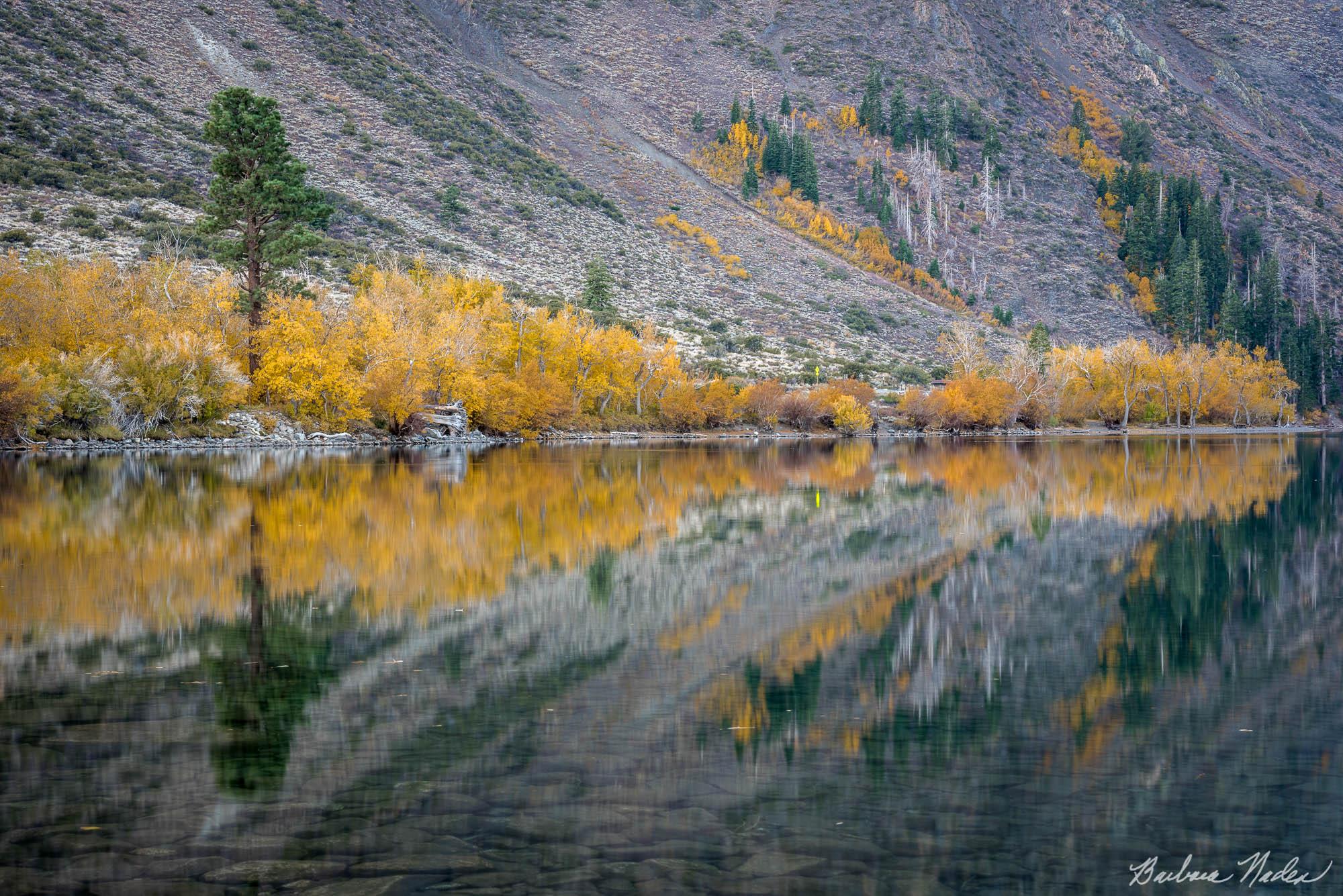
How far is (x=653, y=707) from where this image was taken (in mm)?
8375

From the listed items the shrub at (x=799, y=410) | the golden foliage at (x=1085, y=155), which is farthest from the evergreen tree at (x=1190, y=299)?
the shrub at (x=799, y=410)

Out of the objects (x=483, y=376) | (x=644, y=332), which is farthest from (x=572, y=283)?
(x=483, y=376)

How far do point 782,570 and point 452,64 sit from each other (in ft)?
404

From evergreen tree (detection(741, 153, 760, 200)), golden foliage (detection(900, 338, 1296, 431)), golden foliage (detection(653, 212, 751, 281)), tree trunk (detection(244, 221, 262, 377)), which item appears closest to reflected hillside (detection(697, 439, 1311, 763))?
tree trunk (detection(244, 221, 262, 377))

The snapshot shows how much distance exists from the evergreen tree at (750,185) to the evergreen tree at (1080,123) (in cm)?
5251

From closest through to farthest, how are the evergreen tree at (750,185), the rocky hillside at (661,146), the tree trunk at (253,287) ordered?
the tree trunk at (253,287) < the rocky hillside at (661,146) < the evergreen tree at (750,185)

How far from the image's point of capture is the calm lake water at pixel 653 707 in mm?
5777

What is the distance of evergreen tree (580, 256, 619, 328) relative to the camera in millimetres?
82500

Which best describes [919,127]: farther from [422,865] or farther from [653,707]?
[422,865]

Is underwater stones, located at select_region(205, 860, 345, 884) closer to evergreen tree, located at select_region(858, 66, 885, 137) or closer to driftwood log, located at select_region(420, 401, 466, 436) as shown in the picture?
driftwood log, located at select_region(420, 401, 466, 436)

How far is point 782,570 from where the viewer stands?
605 inches

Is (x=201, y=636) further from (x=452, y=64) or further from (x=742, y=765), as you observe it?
(x=452, y=64)
